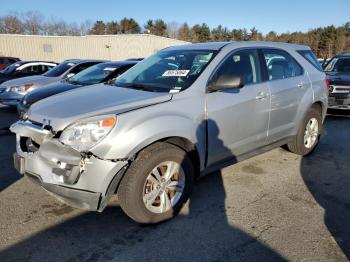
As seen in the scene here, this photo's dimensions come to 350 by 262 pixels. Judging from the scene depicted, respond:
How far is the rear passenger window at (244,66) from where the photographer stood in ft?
13.0

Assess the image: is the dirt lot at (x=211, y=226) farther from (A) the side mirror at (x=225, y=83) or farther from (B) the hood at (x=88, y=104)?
(A) the side mirror at (x=225, y=83)

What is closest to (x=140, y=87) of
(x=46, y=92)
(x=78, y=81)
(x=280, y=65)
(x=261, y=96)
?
(x=261, y=96)

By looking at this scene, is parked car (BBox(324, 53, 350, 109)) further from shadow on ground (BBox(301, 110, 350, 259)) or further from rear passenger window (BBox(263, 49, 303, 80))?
rear passenger window (BBox(263, 49, 303, 80))

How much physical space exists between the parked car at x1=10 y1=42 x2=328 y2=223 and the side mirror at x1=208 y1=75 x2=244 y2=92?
1 centimetres

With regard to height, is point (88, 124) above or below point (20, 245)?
above

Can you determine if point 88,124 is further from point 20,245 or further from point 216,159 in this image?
point 216,159

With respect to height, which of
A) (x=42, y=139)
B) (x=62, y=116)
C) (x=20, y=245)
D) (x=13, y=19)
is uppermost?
(x=13, y=19)

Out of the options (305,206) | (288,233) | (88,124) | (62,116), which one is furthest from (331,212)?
(62,116)

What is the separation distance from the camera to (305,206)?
3.76 metres

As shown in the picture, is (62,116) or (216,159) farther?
(216,159)

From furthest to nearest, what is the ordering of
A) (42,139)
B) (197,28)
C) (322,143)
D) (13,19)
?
(197,28), (13,19), (322,143), (42,139)

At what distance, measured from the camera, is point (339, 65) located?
392 inches

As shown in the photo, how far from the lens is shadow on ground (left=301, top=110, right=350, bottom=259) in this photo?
332 centimetres

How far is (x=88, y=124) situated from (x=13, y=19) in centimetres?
6733
